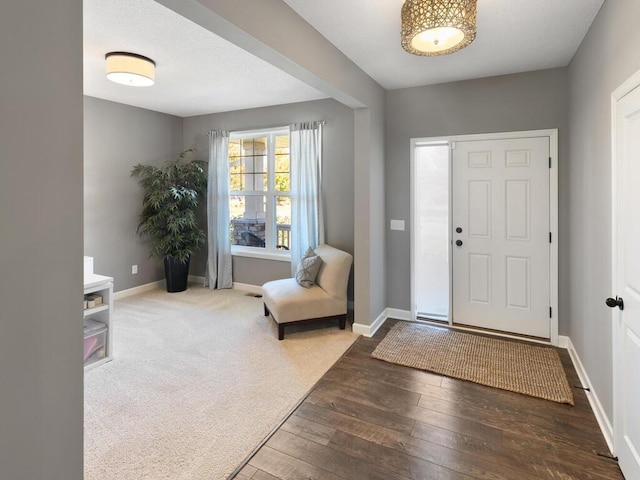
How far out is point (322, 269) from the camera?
3.83 metres

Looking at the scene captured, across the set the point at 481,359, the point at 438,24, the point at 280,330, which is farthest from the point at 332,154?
the point at 481,359

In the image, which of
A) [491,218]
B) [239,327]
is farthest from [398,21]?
[239,327]

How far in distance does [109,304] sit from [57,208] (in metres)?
2.31

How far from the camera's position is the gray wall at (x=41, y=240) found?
3.09ft

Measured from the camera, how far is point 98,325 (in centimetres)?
298

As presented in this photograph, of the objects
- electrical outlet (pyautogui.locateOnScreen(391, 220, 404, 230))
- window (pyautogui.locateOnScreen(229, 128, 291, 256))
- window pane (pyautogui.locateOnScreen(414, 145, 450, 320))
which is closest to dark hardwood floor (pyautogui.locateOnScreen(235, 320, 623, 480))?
window pane (pyautogui.locateOnScreen(414, 145, 450, 320))

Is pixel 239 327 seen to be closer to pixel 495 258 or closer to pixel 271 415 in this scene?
pixel 271 415

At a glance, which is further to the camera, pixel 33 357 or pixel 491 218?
pixel 491 218

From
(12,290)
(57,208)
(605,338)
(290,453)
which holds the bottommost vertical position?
(290,453)

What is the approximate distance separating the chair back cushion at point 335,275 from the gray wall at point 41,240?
272 cm

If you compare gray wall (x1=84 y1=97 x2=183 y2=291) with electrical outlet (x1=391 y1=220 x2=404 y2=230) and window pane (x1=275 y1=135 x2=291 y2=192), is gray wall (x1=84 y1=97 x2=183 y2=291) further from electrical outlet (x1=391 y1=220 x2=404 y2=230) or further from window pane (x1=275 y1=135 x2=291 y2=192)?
electrical outlet (x1=391 y1=220 x2=404 y2=230)

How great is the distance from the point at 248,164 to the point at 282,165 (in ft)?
2.06

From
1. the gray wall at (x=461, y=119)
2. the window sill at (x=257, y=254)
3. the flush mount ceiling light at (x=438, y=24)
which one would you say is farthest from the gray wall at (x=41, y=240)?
the window sill at (x=257, y=254)

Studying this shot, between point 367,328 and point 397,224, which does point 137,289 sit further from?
point 397,224
